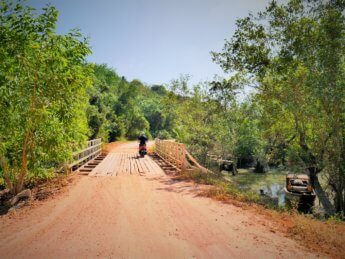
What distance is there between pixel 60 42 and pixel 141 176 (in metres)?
5.83

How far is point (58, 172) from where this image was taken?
406 inches

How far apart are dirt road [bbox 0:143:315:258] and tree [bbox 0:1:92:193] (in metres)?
1.62

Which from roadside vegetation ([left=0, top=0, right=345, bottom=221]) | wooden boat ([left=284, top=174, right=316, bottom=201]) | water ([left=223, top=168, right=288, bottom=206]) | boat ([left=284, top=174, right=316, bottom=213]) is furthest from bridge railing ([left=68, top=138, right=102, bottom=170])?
water ([left=223, top=168, right=288, bottom=206])

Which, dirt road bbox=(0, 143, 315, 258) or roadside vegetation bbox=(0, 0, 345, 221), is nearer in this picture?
dirt road bbox=(0, 143, 315, 258)

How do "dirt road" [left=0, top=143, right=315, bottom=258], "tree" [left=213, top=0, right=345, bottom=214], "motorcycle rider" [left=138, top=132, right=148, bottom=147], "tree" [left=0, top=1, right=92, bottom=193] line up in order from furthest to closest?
1. "motorcycle rider" [left=138, top=132, right=148, bottom=147]
2. "tree" [left=213, top=0, right=345, bottom=214]
3. "tree" [left=0, top=1, right=92, bottom=193]
4. "dirt road" [left=0, top=143, right=315, bottom=258]

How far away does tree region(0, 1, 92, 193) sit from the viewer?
23.8ft

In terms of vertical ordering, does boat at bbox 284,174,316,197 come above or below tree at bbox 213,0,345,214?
below

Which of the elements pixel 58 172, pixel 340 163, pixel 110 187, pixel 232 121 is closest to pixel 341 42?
pixel 340 163

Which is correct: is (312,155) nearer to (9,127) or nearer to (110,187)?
(110,187)

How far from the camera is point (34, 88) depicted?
7.50 meters

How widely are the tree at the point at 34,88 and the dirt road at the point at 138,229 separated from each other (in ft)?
5.33

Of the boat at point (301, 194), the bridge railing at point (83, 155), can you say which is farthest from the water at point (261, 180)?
the bridge railing at point (83, 155)

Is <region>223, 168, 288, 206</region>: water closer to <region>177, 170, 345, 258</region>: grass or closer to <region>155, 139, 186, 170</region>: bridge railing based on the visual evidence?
<region>155, 139, 186, 170</region>: bridge railing

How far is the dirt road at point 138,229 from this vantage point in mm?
4516
